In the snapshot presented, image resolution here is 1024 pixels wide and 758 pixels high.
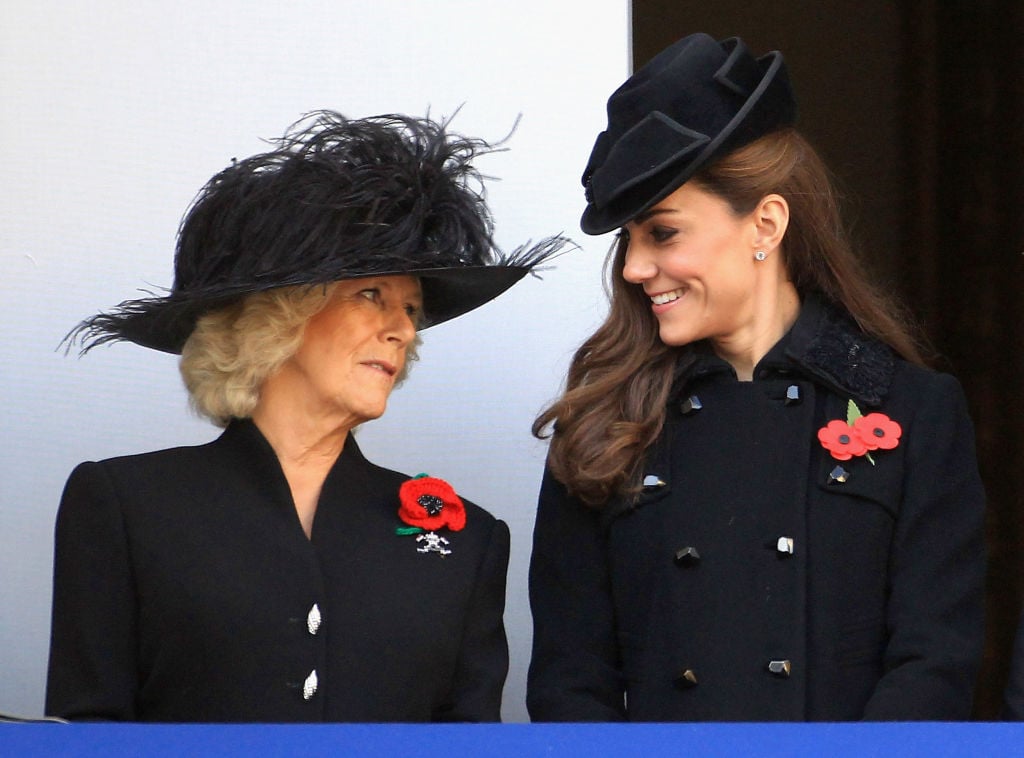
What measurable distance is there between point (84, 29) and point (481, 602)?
1.71 m

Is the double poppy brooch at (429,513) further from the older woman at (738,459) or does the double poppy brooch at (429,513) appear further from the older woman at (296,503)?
the older woman at (738,459)

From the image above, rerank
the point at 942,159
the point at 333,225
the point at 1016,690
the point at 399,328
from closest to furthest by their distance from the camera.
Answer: the point at 1016,690, the point at 333,225, the point at 399,328, the point at 942,159

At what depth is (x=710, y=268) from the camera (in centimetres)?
269

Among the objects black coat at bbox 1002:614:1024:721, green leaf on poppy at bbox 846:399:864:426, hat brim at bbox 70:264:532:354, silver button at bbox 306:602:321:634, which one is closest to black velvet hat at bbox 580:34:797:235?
hat brim at bbox 70:264:532:354

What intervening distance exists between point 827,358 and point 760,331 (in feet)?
0.39

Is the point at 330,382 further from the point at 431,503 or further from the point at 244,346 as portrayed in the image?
the point at 431,503

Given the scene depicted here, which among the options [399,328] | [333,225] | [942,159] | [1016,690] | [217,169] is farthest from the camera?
[942,159]

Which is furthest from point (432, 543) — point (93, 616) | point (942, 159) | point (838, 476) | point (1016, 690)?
point (942, 159)

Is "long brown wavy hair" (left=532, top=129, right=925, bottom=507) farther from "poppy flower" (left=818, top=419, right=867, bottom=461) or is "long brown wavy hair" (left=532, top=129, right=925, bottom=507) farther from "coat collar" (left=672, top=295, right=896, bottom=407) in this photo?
"poppy flower" (left=818, top=419, right=867, bottom=461)

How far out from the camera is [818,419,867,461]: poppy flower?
2.64 meters

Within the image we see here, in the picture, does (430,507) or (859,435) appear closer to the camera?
(859,435)

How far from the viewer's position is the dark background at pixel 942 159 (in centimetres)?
451

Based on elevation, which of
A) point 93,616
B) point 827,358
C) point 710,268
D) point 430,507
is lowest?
point 93,616

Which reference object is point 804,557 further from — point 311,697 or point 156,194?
point 156,194
